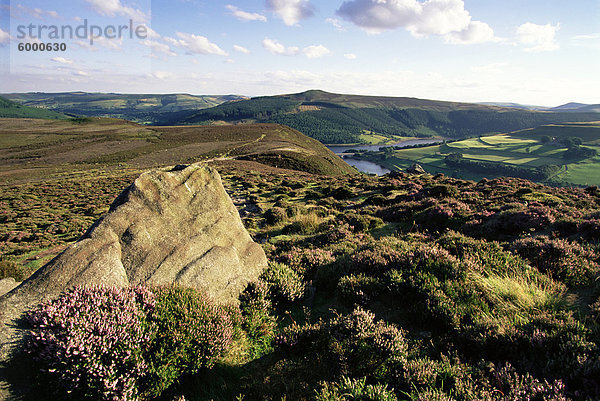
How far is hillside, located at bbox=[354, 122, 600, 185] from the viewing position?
115 meters

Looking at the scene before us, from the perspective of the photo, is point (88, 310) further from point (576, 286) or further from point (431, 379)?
point (576, 286)

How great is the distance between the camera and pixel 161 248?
6.15 m

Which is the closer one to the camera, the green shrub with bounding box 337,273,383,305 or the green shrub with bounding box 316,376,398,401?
the green shrub with bounding box 316,376,398,401

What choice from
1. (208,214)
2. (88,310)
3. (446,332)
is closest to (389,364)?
(446,332)

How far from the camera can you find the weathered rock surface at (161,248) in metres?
4.89

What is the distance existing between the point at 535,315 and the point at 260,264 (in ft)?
19.1

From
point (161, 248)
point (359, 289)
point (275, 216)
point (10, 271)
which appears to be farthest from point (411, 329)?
point (275, 216)

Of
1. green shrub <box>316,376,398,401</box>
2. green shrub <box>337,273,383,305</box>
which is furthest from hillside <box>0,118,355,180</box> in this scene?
green shrub <box>316,376,398,401</box>

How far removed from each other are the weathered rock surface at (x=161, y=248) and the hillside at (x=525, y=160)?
451 ft

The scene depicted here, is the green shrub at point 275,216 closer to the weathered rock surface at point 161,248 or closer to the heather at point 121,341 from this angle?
the weathered rock surface at point 161,248

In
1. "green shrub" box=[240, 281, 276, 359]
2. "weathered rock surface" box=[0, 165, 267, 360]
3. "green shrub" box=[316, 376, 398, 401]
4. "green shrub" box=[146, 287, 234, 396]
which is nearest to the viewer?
"green shrub" box=[316, 376, 398, 401]

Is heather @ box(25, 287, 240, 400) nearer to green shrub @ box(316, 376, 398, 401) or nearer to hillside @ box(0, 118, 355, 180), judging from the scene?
green shrub @ box(316, 376, 398, 401)

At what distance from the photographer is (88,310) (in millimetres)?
4172

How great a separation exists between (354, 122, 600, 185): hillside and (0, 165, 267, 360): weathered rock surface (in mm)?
137353
